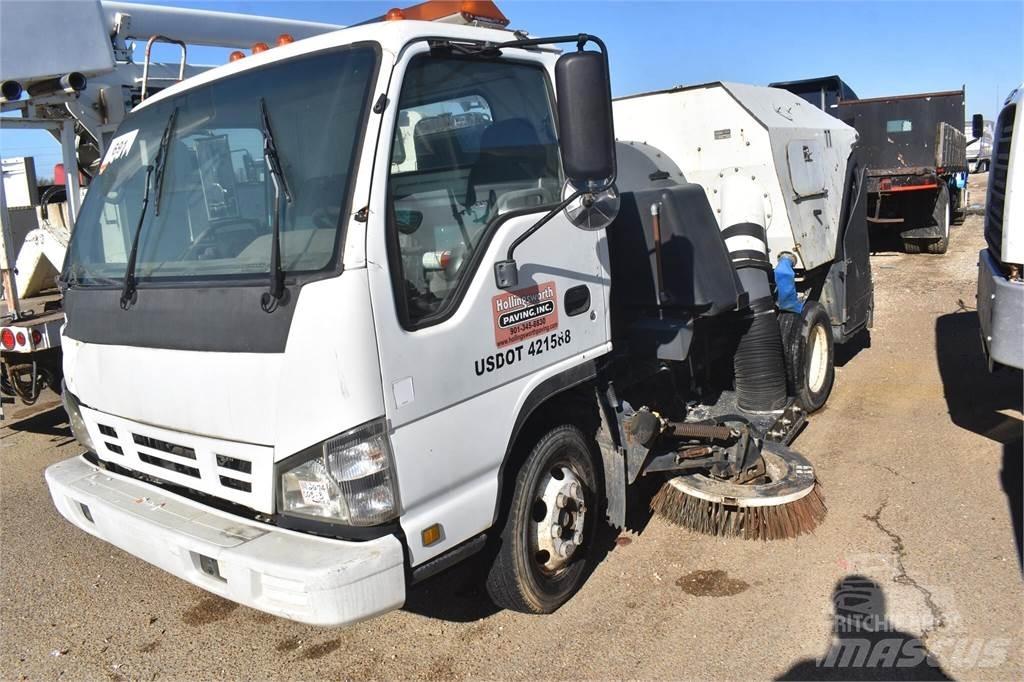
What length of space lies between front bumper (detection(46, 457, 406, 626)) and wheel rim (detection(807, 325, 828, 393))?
4.33 metres

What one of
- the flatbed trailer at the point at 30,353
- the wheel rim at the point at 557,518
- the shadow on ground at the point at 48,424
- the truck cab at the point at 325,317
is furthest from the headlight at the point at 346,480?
the shadow on ground at the point at 48,424

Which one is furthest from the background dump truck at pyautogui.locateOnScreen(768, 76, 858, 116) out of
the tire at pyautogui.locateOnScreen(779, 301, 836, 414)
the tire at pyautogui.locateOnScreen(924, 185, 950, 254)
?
the tire at pyautogui.locateOnScreen(779, 301, 836, 414)

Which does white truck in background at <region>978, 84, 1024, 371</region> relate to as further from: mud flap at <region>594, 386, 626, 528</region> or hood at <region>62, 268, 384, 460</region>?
hood at <region>62, 268, 384, 460</region>

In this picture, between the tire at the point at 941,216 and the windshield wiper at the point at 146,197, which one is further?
the tire at the point at 941,216

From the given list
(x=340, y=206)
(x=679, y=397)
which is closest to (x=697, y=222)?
(x=679, y=397)

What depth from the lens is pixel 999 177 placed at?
190 inches

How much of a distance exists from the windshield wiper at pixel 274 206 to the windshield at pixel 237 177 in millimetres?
21

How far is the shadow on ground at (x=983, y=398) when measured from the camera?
180 inches

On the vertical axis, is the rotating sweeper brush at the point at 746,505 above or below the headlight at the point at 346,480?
below

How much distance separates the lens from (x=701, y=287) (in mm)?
4074

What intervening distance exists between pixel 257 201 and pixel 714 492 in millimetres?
2735

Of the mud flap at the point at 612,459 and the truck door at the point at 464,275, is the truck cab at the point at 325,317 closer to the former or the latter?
the truck door at the point at 464,275

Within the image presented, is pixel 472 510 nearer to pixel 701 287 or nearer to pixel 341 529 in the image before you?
pixel 341 529

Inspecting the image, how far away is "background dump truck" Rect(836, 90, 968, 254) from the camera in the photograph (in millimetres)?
13242
